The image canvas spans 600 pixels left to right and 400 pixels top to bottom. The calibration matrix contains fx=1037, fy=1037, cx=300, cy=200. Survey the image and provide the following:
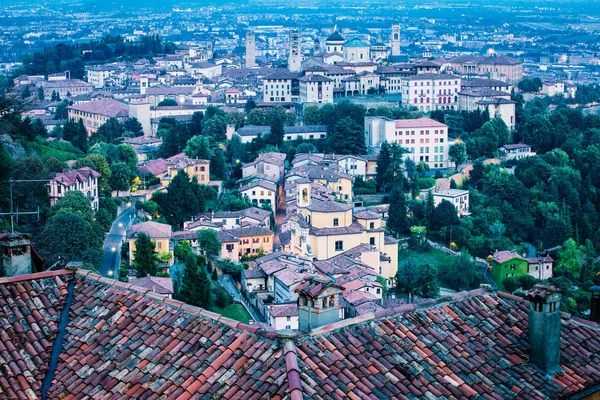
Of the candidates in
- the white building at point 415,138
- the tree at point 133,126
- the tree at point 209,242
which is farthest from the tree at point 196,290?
the tree at point 133,126

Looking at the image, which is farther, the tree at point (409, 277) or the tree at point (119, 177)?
the tree at point (119, 177)

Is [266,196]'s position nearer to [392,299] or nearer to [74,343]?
[392,299]

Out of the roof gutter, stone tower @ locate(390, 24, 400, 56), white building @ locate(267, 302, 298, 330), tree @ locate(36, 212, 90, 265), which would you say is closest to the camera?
the roof gutter

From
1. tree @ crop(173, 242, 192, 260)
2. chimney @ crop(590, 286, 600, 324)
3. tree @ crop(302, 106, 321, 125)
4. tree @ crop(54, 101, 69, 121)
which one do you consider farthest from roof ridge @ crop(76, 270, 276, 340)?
tree @ crop(54, 101, 69, 121)

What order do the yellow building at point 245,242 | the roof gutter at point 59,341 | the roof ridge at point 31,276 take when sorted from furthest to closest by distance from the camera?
the yellow building at point 245,242, the roof ridge at point 31,276, the roof gutter at point 59,341

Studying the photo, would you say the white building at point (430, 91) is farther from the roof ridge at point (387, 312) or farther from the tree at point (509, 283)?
the roof ridge at point (387, 312)

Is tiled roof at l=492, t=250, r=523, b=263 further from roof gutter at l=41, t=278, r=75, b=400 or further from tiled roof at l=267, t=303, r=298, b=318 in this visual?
roof gutter at l=41, t=278, r=75, b=400
